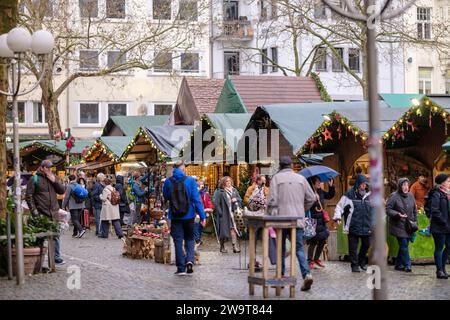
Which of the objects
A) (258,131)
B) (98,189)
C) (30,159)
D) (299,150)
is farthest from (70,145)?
(299,150)

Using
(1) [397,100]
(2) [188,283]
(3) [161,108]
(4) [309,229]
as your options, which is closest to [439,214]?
(4) [309,229]

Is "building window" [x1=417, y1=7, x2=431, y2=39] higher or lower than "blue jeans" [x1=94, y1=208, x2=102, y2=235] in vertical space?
higher

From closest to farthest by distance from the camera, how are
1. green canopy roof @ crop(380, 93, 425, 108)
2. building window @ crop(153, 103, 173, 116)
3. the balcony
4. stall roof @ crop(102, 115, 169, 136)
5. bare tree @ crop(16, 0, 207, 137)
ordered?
green canopy roof @ crop(380, 93, 425, 108), stall roof @ crop(102, 115, 169, 136), bare tree @ crop(16, 0, 207, 137), the balcony, building window @ crop(153, 103, 173, 116)

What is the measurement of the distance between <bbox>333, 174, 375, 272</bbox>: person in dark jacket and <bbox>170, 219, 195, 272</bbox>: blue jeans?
2.57m

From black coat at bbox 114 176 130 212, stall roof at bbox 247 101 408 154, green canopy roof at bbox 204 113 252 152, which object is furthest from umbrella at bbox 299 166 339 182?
black coat at bbox 114 176 130 212

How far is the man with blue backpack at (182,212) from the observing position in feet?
54.5

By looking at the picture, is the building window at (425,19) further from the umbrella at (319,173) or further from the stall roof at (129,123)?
the umbrella at (319,173)

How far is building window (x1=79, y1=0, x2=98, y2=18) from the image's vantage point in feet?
141

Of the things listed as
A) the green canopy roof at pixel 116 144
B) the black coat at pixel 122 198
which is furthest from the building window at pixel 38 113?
the black coat at pixel 122 198

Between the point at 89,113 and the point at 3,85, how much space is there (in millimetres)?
43066

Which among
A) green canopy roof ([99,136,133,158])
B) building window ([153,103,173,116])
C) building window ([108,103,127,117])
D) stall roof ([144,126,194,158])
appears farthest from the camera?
building window ([153,103,173,116])

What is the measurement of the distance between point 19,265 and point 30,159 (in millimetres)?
32040

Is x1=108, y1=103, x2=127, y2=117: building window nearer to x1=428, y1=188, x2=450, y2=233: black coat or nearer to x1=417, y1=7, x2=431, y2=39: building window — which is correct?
x1=417, y1=7, x2=431, y2=39: building window

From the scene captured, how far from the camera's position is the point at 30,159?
46.3 meters
